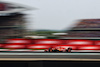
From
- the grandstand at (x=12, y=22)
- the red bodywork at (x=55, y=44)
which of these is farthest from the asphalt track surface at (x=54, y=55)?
the grandstand at (x=12, y=22)

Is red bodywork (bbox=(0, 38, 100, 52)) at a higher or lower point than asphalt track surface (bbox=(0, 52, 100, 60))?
higher

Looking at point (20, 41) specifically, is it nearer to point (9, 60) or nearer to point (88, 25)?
point (9, 60)

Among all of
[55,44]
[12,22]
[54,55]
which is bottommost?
[54,55]

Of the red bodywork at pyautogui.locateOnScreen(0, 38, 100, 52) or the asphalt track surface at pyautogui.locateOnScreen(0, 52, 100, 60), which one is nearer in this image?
the asphalt track surface at pyautogui.locateOnScreen(0, 52, 100, 60)

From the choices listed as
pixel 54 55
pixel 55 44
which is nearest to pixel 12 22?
pixel 55 44

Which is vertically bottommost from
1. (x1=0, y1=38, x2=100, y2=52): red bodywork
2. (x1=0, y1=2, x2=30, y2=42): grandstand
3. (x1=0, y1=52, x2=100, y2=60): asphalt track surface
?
(x1=0, y1=52, x2=100, y2=60): asphalt track surface

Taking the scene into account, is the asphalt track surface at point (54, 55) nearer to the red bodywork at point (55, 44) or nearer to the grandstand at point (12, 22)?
the red bodywork at point (55, 44)

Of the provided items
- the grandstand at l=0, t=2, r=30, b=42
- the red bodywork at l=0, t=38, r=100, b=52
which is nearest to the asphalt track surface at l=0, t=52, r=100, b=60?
the red bodywork at l=0, t=38, r=100, b=52

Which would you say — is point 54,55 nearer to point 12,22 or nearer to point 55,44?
point 55,44

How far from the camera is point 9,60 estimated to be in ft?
23.3

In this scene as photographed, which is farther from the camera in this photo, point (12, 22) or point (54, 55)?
point (12, 22)

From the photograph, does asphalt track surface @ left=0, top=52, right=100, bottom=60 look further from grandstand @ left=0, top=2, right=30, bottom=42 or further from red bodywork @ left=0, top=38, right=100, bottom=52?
grandstand @ left=0, top=2, right=30, bottom=42
